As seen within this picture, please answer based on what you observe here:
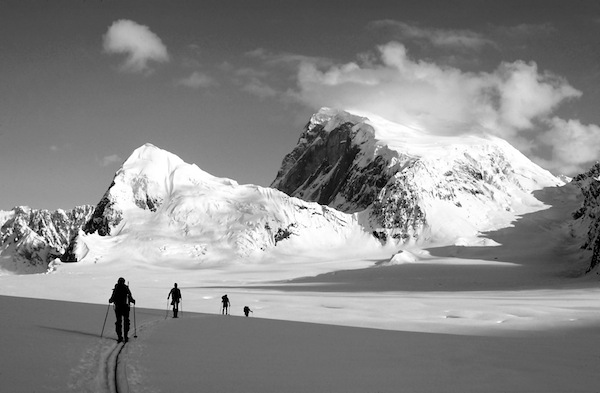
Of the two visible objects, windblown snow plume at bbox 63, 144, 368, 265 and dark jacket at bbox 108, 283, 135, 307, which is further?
windblown snow plume at bbox 63, 144, 368, 265

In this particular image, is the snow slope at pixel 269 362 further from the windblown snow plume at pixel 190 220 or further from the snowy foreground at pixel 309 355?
the windblown snow plume at pixel 190 220

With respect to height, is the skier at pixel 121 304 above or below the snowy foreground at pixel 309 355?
above

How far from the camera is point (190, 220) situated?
6757 inches

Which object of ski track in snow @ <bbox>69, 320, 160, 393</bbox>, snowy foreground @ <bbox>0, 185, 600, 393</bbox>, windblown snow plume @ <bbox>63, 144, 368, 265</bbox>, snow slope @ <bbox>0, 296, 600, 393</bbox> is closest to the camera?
ski track in snow @ <bbox>69, 320, 160, 393</bbox>

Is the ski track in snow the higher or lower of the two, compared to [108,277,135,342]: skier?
lower

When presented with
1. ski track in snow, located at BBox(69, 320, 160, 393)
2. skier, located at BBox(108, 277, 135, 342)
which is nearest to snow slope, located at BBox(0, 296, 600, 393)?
ski track in snow, located at BBox(69, 320, 160, 393)

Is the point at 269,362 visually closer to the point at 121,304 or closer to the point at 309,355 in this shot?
the point at 309,355

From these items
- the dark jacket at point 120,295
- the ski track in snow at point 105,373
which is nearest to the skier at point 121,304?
the dark jacket at point 120,295

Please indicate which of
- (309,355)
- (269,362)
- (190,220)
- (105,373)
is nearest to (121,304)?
(269,362)

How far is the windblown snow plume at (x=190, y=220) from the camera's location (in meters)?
157

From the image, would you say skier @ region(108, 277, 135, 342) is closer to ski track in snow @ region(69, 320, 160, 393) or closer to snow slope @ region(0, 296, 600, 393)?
snow slope @ region(0, 296, 600, 393)

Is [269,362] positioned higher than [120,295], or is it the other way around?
[120,295]

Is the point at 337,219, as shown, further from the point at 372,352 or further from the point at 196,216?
the point at 372,352

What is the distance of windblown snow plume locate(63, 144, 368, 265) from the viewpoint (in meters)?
157
